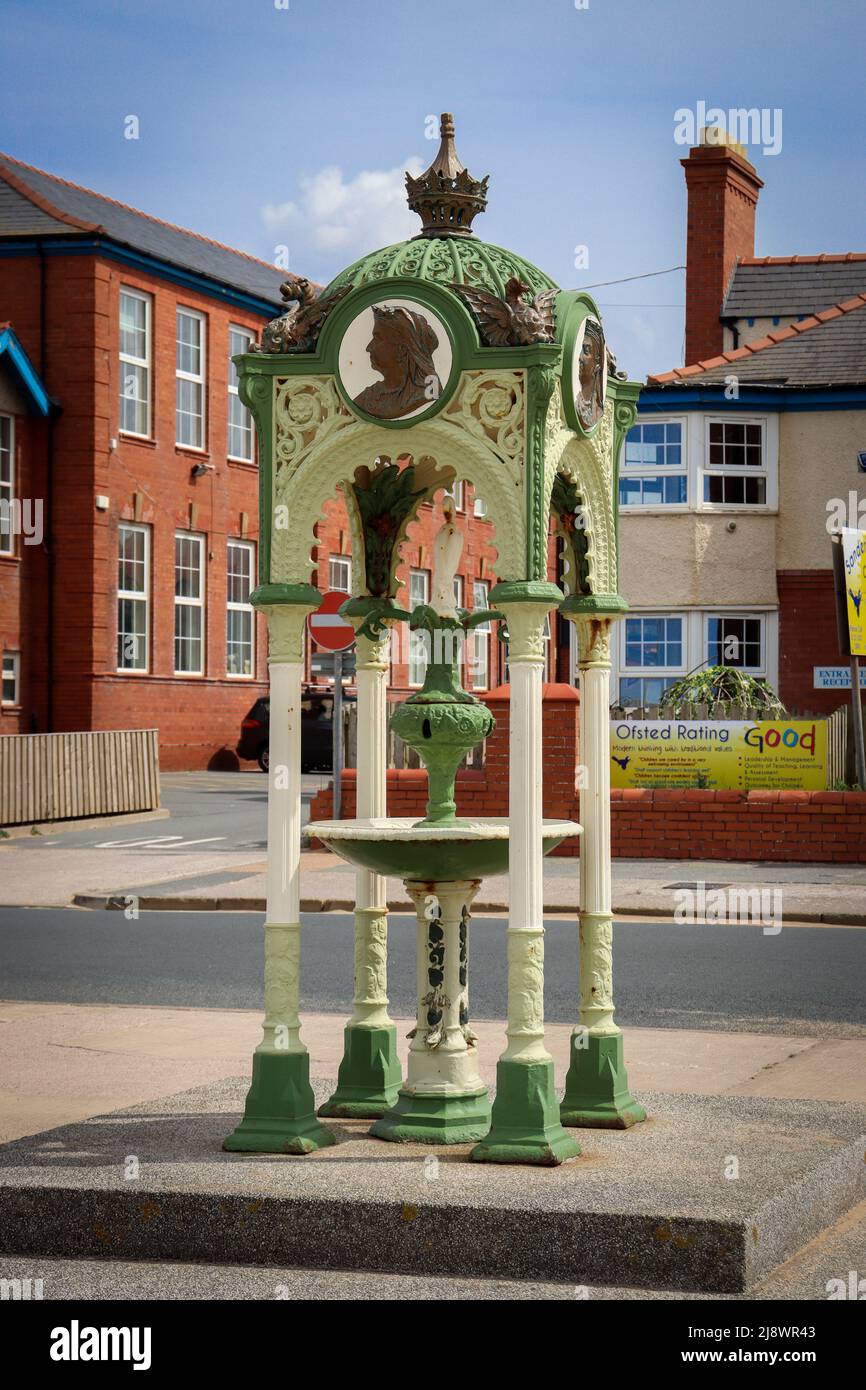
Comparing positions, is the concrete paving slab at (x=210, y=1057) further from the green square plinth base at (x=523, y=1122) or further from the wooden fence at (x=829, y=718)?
the wooden fence at (x=829, y=718)

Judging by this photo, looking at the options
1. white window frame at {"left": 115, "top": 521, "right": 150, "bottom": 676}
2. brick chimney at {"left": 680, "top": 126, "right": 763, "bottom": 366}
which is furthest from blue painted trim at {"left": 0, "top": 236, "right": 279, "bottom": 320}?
brick chimney at {"left": 680, "top": 126, "right": 763, "bottom": 366}

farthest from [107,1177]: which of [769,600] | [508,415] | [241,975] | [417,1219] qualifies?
[769,600]

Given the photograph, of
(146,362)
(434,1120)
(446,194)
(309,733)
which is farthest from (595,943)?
(146,362)

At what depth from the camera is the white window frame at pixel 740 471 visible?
30.2m

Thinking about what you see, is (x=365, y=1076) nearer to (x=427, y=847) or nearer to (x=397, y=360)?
(x=427, y=847)

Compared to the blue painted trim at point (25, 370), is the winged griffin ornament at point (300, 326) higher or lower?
lower

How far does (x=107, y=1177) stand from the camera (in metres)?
6.04

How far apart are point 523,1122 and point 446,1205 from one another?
640 mm

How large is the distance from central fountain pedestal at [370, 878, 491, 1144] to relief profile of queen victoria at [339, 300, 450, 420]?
1.73 meters

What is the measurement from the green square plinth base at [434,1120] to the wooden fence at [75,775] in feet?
58.7

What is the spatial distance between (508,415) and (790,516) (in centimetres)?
2470

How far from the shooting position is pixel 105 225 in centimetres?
3472

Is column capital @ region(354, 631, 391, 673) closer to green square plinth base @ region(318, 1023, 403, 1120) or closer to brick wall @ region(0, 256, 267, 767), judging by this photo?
green square plinth base @ region(318, 1023, 403, 1120)

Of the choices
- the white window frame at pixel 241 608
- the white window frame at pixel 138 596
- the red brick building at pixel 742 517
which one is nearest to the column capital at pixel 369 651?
the red brick building at pixel 742 517
